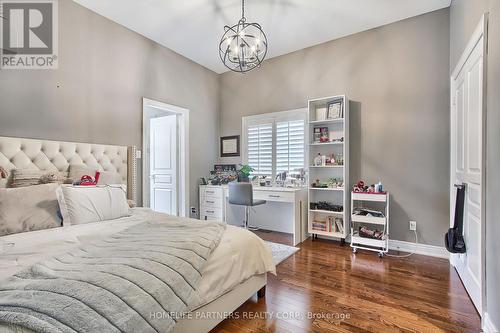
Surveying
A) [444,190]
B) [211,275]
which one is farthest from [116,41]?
[444,190]

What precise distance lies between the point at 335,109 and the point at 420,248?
6.95 feet

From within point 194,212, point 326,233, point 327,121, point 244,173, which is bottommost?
point 326,233

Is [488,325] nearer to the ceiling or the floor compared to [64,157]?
nearer to the floor

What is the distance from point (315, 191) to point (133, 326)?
3.12m

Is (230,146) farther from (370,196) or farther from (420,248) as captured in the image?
(420,248)

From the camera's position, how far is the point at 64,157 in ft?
8.27

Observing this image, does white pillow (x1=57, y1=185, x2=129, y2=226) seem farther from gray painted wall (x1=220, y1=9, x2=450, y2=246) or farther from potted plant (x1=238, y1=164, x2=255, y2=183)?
gray painted wall (x1=220, y1=9, x2=450, y2=246)

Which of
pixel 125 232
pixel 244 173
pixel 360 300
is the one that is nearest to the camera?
pixel 125 232

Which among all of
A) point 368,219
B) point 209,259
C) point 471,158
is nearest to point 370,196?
point 368,219

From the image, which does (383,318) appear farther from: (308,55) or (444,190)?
(308,55)

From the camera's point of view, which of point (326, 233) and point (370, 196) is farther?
point (326, 233)

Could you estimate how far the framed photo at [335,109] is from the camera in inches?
131

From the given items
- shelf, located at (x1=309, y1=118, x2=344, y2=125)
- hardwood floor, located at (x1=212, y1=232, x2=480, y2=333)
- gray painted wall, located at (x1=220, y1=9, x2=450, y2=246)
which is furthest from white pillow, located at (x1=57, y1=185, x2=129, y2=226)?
gray painted wall, located at (x1=220, y1=9, x2=450, y2=246)

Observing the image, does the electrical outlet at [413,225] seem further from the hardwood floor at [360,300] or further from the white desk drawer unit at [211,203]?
the white desk drawer unit at [211,203]
